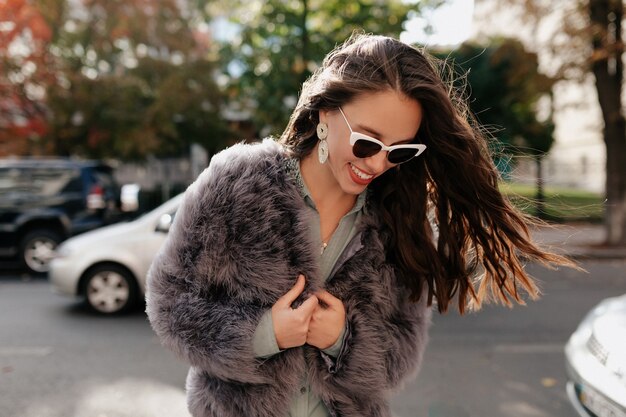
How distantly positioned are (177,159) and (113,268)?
12979mm

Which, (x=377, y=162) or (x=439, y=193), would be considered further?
(x=439, y=193)

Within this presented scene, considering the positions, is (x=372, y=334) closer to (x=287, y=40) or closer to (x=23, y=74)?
(x=287, y=40)

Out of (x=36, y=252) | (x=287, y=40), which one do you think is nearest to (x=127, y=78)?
(x=287, y=40)

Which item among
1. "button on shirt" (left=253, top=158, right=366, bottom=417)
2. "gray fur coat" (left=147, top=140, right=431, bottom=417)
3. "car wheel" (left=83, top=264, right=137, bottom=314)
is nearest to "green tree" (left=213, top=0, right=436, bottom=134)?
"car wheel" (left=83, top=264, right=137, bottom=314)

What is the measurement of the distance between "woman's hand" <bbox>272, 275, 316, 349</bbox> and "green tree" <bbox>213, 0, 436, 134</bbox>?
29.8ft

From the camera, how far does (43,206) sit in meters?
8.98

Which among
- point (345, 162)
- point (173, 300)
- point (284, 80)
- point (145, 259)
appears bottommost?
point (145, 259)

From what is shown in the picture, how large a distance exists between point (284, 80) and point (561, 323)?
642 cm

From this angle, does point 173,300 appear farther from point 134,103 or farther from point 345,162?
point 134,103

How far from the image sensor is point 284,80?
10.2 metres

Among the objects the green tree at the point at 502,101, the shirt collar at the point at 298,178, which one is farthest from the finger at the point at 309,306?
the green tree at the point at 502,101

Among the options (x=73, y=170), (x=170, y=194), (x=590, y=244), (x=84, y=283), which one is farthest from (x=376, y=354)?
(x=170, y=194)

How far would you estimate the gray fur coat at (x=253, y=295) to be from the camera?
1291 mm

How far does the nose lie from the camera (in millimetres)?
1293
